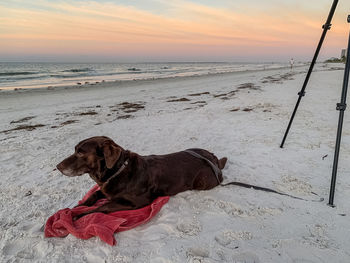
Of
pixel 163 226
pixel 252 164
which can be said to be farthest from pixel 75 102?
pixel 163 226

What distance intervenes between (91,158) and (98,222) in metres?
0.79

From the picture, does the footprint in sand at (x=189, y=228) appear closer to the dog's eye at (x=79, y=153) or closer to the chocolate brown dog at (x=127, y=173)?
the chocolate brown dog at (x=127, y=173)

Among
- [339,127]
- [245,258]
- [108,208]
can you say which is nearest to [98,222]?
[108,208]

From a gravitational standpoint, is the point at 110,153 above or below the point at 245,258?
above

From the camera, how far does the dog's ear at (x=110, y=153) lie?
3217 millimetres

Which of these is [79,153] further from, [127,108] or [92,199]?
[127,108]

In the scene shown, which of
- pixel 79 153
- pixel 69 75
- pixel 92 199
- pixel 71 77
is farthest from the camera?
pixel 69 75

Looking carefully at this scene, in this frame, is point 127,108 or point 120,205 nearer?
point 120,205

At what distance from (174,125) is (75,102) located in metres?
8.23

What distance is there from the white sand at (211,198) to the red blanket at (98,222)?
3.4 inches

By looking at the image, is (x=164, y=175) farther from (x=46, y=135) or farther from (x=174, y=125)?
(x=46, y=135)

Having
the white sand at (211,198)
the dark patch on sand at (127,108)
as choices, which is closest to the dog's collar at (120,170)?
the white sand at (211,198)

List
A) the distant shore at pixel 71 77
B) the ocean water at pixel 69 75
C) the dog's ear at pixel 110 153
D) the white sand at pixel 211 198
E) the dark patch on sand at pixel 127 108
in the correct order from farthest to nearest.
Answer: the ocean water at pixel 69 75, the distant shore at pixel 71 77, the dark patch on sand at pixel 127 108, the dog's ear at pixel 110 153, the white sand at pixel 211 198

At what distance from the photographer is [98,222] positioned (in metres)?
3.08
